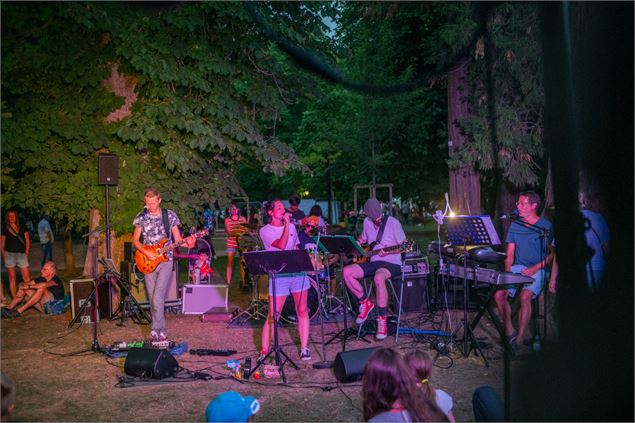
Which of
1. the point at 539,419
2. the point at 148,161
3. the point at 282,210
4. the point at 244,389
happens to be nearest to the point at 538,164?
the point at 148,161

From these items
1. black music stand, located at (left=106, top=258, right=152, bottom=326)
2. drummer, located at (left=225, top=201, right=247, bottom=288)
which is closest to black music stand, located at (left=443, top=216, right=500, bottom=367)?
black music stand, located at (left=106, top=258, right=152, bottom=326)

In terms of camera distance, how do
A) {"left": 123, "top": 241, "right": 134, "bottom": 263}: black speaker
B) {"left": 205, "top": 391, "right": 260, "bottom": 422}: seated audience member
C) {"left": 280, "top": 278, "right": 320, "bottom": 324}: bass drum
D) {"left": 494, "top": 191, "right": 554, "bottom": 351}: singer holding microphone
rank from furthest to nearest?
1. {"left": 123, "top": 241, "right": 134, "bottom": 263}: black speaker
2. {"left": 280, "top": 278, "right": 320, "bottom": 324}: bass drum
3. {"left": 494, "top": 191, "right": 554, "bottom": 351}: singer holding microphone
4. {"left": 205, "top": 391, "right": 260, "bottom": 422}: seated audience member

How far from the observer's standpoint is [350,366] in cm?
650

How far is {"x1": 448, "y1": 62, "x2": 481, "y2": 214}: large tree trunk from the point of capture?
1568 cm

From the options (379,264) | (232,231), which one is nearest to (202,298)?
(232,231)

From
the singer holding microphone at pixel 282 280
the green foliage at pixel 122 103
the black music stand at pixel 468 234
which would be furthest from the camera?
the green foliage at pixel 122 103

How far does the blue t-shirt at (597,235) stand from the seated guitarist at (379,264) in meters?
5.94

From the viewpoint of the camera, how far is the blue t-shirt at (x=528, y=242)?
313 inches

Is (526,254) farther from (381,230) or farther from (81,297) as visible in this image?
(81,297)

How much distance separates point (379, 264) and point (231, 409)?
19.9ft

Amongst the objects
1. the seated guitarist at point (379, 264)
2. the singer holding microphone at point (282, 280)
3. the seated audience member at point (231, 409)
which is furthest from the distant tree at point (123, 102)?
the seated audience member at point (231, 409)

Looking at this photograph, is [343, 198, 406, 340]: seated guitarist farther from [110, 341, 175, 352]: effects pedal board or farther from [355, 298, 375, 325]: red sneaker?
[110, 341, 175, 352]: effects pedal board

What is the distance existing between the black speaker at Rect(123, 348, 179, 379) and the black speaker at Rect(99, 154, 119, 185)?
4.09 meters

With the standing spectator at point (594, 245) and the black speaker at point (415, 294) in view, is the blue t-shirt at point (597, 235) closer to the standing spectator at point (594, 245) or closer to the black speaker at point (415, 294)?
the standing spectator at point (594, 245)
